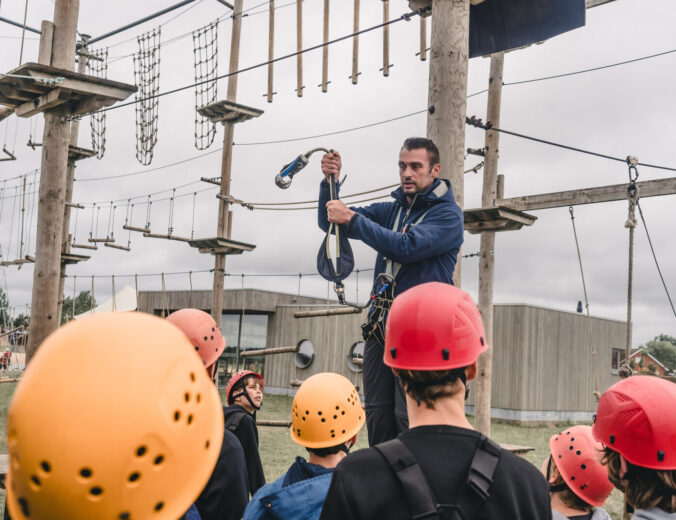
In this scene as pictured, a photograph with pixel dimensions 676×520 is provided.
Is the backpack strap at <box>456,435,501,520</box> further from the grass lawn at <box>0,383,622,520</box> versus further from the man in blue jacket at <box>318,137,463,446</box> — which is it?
the grass lawn at <box>0,383,622,520</box>

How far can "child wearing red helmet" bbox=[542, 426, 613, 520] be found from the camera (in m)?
2.67

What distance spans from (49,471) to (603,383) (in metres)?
26.6

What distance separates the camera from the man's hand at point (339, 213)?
3.10 metres

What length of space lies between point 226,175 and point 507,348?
462 inches

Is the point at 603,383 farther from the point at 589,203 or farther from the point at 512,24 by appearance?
the point at 512,24

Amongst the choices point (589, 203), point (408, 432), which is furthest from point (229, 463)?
point (589, 203)

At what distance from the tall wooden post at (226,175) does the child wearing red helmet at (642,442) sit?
11.9 metres

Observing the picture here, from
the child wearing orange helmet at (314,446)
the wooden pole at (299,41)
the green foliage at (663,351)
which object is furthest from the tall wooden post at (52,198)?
the green foliage at (663,351)

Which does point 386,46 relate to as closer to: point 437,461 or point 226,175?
point 226,175

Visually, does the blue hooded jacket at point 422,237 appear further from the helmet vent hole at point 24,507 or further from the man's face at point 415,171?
the helmet vent hole at point 24,507

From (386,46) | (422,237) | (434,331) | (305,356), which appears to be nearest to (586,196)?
(386,46)

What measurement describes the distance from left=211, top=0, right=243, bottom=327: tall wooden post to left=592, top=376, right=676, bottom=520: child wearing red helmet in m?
11.9

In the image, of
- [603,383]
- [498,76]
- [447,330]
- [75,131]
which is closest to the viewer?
[447,330]

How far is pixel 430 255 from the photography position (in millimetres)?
3023
